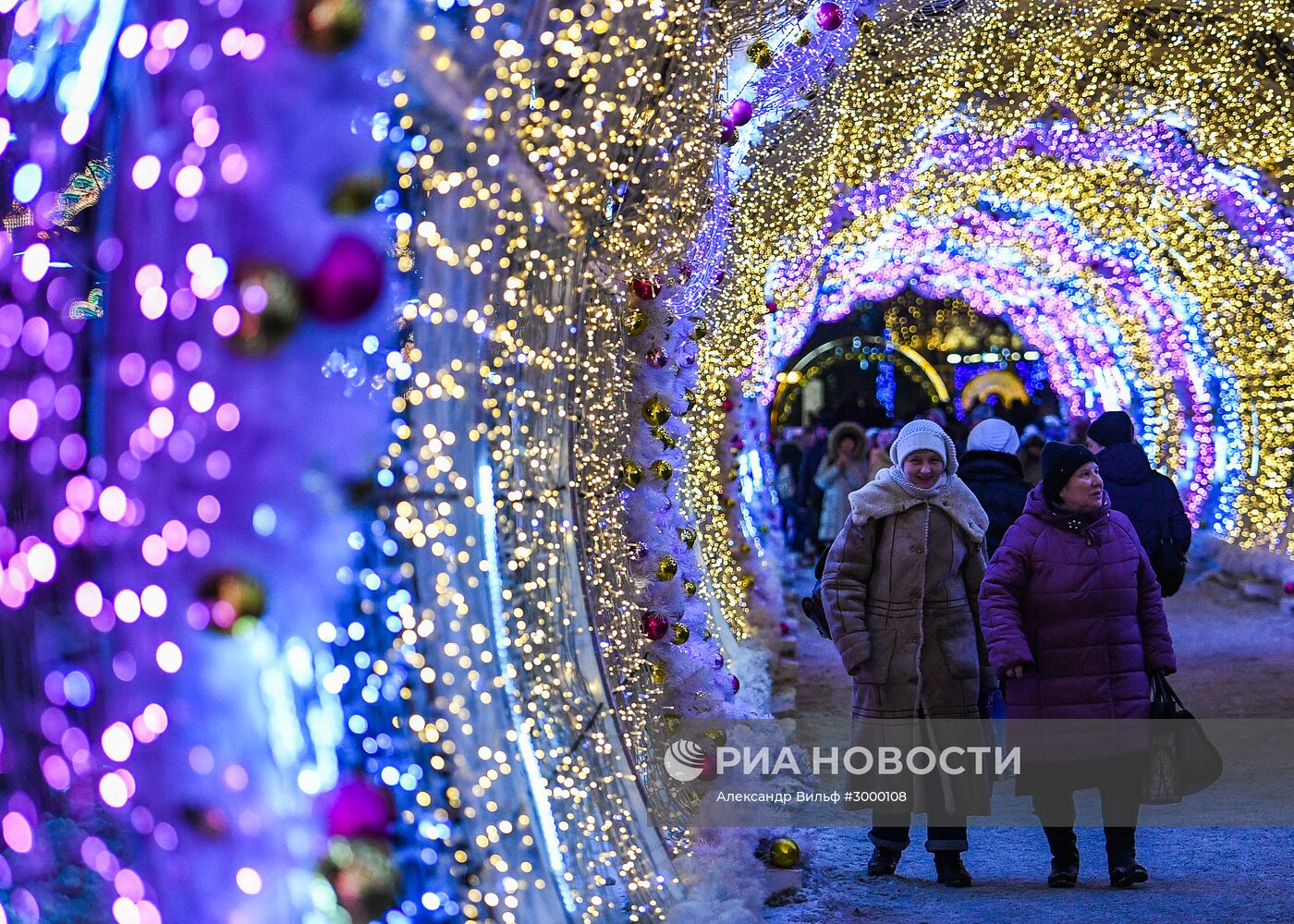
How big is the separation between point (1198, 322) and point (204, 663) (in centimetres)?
1658

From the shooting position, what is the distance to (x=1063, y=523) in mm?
6332

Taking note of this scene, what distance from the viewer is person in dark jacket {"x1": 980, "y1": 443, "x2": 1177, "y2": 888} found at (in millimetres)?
6129

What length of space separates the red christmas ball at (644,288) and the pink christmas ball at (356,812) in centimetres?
299

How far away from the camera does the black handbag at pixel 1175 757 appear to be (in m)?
6.12

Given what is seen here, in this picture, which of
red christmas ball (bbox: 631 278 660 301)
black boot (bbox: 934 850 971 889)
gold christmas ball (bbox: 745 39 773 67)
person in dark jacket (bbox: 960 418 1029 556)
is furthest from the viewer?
person in dark jacket (bbox: 960 418 1029 556)

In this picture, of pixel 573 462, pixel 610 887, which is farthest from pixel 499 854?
pixel 573 462

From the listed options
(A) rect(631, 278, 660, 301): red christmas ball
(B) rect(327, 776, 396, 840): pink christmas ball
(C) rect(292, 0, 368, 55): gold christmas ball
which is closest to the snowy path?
(A) rect(631, 278, 660, 301): red christmas ball

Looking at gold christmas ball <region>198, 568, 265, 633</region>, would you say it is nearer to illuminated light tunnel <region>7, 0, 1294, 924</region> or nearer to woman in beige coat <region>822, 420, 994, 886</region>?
illuminated light tunnel <region>7, 0, 1294, 924</region>

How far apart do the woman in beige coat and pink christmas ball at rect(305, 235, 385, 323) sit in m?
4.04

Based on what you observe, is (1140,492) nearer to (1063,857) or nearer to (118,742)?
(1063,857)

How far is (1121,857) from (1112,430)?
3.04m

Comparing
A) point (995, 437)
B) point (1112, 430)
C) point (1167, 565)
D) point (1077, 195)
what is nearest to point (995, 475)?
point (995, 437)

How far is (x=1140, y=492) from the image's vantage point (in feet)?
28.2

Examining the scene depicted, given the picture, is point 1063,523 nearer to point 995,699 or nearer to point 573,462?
point 995,699
